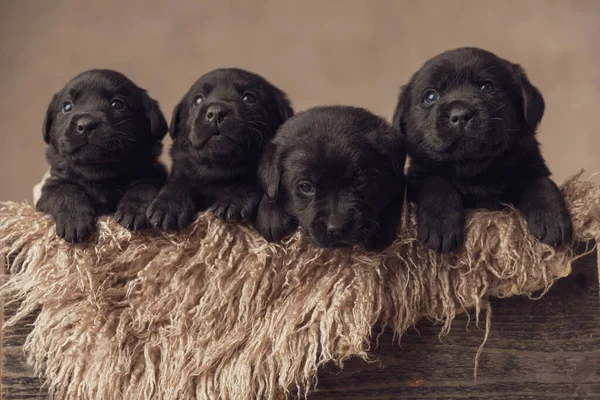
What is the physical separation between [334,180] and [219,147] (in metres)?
0.37

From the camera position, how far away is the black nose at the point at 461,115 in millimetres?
1811

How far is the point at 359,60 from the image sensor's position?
3.89 meters

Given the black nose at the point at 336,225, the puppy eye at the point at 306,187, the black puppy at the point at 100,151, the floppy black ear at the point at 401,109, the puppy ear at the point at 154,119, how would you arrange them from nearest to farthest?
the black nose at the point at 336,225 → the puppy eye at the point at 306,187 → the black puppy at the point at 100,151 → the floppy black ear at the point at 401,109 → the puppy ear at the point at 154,119

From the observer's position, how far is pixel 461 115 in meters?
1.81

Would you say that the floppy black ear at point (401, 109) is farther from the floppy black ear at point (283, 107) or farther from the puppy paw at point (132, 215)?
the puppy paw at point (132, 215)

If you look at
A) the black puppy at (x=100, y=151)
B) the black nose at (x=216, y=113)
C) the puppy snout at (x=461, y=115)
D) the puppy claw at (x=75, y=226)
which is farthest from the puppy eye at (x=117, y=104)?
the puppy snout at (x=461, y=115)

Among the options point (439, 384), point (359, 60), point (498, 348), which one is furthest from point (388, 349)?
point (359, 60)

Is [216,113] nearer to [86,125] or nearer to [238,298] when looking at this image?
[86,125]

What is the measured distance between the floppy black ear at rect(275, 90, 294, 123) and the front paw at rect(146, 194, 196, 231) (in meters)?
0.51

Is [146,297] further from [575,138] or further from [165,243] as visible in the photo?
[575,138]

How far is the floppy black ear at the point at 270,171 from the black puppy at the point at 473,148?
319mm

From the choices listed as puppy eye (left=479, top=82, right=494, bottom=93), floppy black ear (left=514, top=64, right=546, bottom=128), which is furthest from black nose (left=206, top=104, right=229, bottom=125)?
floppy black ear (left=514, top=64, right=546, bottom=128)

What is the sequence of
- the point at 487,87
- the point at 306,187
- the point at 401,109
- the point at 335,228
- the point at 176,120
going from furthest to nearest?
the point at 176,120, the point at 401,109, the point at 487,87, the point at 306,187, the point at 335,228

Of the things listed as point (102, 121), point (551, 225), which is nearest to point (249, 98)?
point (102, 121)
